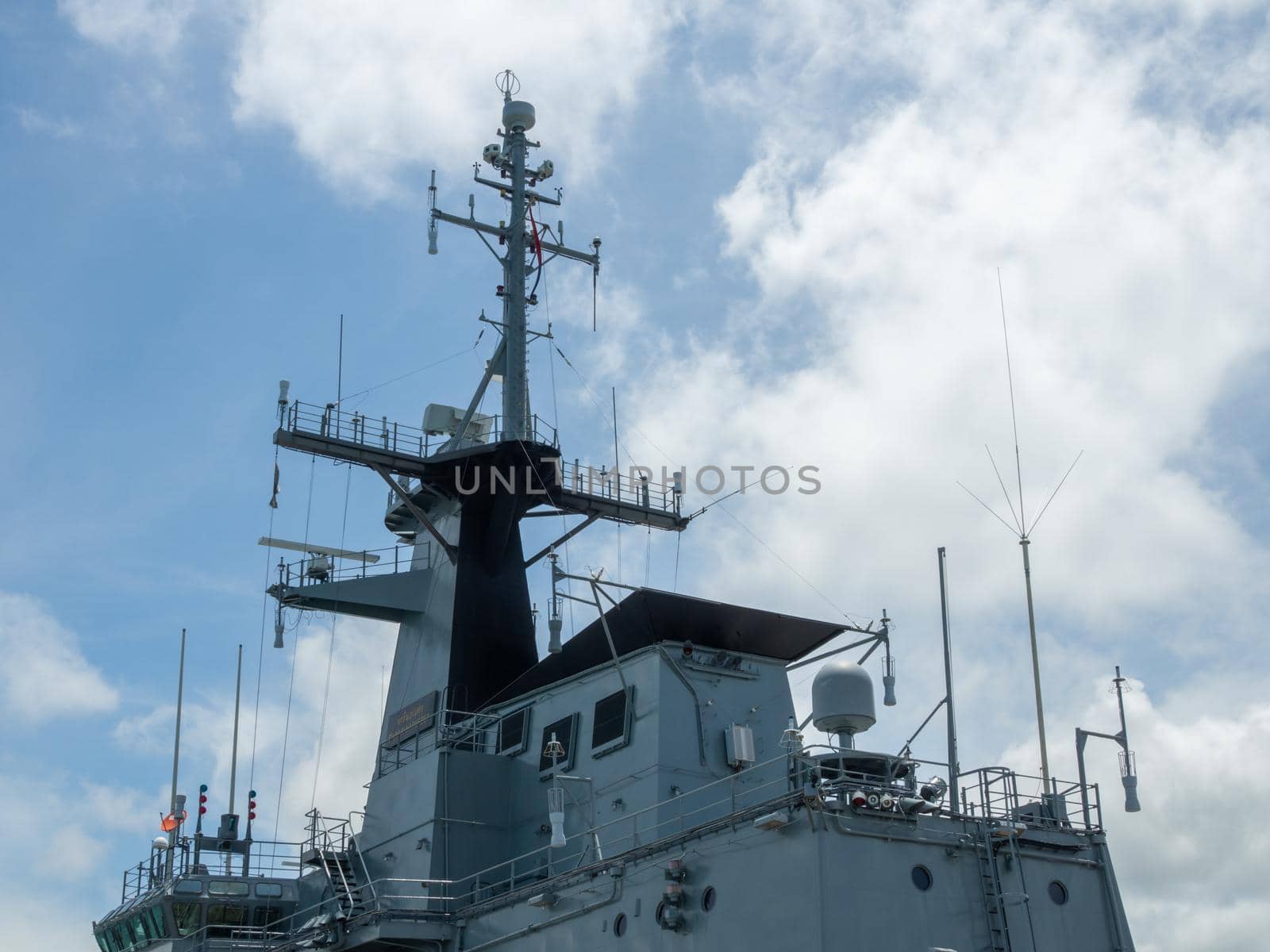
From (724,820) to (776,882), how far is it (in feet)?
3.93

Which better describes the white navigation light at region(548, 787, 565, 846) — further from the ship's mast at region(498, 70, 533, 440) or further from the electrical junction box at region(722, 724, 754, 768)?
the ship's mast at region(498, 70, 533, 440)

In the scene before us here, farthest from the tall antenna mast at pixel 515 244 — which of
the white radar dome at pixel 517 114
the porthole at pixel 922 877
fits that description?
the porthole at pixel 922 877

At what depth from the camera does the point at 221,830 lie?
32250mm

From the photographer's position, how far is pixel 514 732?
91.1 ft

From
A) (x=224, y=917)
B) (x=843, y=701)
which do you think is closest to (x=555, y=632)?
(x=843, y=701)

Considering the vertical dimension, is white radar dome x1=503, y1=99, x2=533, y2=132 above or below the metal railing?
above

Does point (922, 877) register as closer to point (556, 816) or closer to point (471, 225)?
point (556, 816)

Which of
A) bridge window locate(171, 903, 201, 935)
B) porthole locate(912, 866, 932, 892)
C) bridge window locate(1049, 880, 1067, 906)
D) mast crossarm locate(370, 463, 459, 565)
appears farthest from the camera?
mast crossarm locate(370, 463, 459, 565)

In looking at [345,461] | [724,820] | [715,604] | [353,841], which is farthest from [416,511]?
[724,820]

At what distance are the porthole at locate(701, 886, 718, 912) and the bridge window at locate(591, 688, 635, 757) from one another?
192 inches

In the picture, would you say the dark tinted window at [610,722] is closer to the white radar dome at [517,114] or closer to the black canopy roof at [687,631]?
the black canopy roof at [687,631]

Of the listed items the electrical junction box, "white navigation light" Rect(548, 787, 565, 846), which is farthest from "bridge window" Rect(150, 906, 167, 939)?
the electrical junction box

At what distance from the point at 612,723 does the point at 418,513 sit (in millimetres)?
9213

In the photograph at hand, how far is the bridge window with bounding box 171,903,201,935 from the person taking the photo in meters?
29.6
